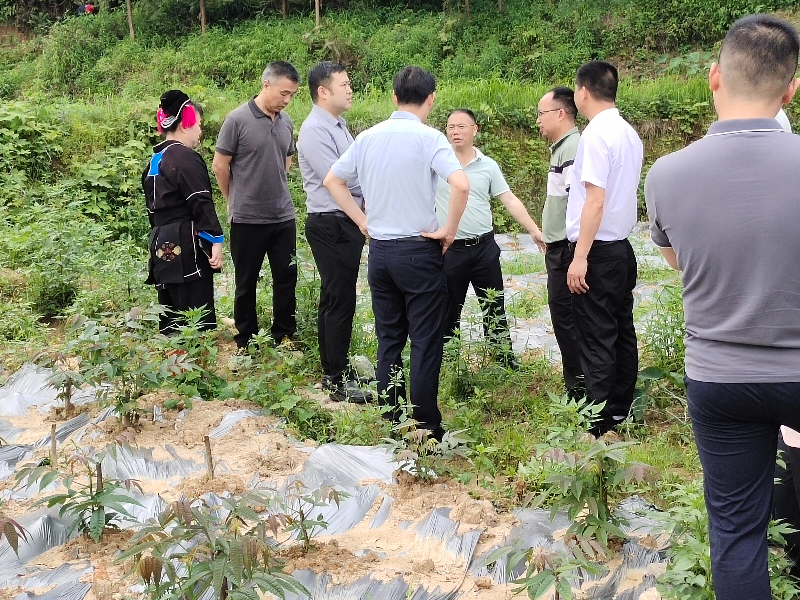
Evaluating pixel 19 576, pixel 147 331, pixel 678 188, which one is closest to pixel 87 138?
pixel 147 331

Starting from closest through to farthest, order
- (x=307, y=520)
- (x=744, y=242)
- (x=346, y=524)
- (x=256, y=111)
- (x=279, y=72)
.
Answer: (x=744, y=242) < (x=307, y=520) < (x=346, y=524) < (x=279, y=72) < (x=256, y=111)

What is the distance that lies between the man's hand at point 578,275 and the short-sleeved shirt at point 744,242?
6.00 ft

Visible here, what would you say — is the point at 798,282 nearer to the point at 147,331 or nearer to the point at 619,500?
the point at 619,500

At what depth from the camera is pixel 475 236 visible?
504cm

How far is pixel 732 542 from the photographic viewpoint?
212cm

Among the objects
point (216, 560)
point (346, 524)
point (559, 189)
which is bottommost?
point (346, 524)

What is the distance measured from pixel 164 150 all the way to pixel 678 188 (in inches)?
127

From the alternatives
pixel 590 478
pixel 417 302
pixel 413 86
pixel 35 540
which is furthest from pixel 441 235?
pixel 35 540

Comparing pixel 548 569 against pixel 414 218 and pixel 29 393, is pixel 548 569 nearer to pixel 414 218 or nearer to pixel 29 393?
pixel 414 218

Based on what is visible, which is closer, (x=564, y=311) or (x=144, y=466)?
(x=144, y=466)

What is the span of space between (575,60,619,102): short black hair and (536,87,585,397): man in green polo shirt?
420mm

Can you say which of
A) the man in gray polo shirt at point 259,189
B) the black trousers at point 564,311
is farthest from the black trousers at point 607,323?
the man in gray polo shirt at point 259,189

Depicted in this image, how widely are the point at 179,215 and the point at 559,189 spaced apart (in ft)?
7.00

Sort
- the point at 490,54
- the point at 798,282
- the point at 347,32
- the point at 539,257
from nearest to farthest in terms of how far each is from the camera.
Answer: the point at 798,282
the point at 539,257
the point at 490,54
the point at 347,32
